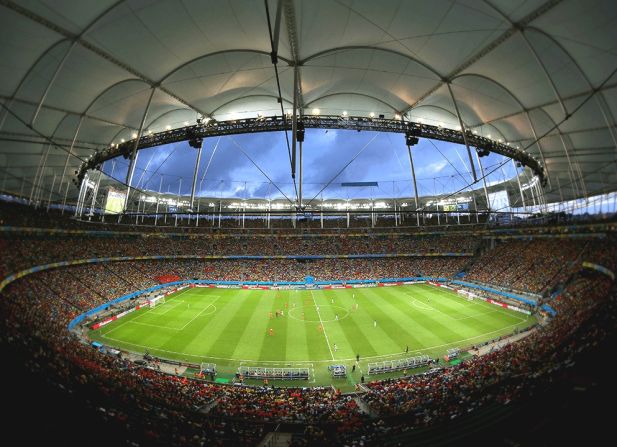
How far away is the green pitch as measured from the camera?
20.5 metres

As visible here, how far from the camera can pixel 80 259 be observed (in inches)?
1389

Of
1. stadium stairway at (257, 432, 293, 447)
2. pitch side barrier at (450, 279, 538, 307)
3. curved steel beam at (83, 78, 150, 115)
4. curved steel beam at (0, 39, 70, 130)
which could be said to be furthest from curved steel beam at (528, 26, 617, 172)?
curved steel beam at (0, 39, 70, 130)

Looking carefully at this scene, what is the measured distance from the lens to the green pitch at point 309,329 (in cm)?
2048

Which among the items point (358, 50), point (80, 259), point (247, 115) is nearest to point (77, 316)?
point (80, 259)

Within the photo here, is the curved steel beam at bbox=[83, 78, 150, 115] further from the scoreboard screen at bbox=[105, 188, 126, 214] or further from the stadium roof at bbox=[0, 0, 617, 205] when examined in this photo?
the scoreboard screen at bbox=[105, 188, 126, 214]

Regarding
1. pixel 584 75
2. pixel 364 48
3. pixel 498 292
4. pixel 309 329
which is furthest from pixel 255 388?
pixel 498 292

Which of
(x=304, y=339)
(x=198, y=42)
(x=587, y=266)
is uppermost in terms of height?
(x=198, y=42)

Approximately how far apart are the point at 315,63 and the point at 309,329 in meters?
22.3

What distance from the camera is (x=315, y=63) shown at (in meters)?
19.8

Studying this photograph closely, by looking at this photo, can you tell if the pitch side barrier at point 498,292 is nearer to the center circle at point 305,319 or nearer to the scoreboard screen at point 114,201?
the center circle at point 305,319

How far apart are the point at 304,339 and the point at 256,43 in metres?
22.5

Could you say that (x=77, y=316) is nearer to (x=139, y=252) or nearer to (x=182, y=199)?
(x=139, y=252)

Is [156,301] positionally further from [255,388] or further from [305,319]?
[255,388]

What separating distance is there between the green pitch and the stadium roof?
16.4 m
